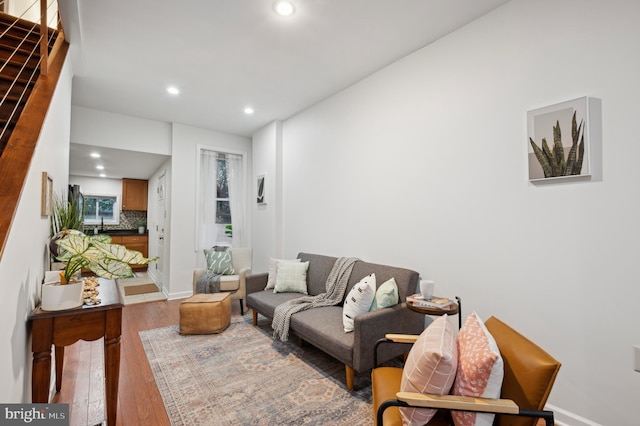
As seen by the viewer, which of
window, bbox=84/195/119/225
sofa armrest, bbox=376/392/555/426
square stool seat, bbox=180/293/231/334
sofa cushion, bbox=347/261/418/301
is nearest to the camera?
sofa armrest, bbox=376/392/555/426

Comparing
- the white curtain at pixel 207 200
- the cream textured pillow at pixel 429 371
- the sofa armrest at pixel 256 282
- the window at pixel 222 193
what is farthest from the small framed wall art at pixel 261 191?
the cream textured pillow at pixel 429 371

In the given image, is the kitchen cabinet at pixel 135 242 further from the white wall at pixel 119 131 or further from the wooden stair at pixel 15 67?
the wooden stair at pixel 15 67

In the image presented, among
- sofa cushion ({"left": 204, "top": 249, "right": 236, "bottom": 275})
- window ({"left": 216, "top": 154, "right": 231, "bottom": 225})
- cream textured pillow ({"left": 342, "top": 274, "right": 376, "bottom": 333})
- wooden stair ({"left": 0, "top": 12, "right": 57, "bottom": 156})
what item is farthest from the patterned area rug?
window ({"left": 216, "top": 154, "right": 231, "bottom": 225})

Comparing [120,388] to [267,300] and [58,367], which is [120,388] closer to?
[58,367]

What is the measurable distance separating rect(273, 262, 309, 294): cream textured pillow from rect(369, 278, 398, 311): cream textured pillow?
123 cm

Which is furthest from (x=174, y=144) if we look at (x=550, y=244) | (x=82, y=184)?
(x=550, y=244)

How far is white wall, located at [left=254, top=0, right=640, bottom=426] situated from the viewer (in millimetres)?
1646

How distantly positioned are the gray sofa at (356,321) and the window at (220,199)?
1.99 metres

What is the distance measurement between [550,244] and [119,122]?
5396mm

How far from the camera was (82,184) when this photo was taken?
23.8 feet

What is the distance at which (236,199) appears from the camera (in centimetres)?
537

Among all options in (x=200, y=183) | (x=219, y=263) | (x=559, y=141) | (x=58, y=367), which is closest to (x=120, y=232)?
(x=200, y=183)

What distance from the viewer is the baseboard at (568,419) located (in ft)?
5.68

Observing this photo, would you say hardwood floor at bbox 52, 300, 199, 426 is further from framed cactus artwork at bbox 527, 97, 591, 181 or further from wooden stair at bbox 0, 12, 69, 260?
framed cactus artwork at bbox 527, 97, 591, 181
